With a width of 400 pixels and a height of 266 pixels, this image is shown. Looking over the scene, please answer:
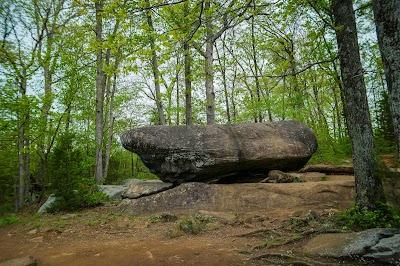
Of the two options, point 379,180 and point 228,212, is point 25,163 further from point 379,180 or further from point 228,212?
point 379,180

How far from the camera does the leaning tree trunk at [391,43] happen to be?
327 centimetres

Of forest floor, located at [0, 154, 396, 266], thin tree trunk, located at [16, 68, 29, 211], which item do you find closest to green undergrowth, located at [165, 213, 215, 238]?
forest floor, located at [0, 154, 396, 266]

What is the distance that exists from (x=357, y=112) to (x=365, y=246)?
9.75 feet

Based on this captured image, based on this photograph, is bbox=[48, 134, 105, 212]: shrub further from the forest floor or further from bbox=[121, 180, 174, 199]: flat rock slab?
bbox=[121, 180, 174, 199]: flat rock slab

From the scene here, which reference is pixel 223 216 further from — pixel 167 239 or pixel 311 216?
pixel 311 216

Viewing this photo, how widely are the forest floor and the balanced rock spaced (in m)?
2.06

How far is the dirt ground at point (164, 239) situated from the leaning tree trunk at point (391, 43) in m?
2.40

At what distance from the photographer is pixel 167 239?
19.5 ft

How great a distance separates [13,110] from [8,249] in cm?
631

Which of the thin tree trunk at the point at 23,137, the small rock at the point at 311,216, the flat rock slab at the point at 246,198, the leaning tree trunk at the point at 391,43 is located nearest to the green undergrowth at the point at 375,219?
the small rock at the point at 311,216

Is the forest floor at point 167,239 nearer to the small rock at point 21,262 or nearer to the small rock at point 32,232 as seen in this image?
the small rock at point 32,232

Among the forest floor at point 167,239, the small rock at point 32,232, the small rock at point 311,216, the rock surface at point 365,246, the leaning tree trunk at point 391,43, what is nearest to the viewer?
the leaning tree trunk at point 391,43

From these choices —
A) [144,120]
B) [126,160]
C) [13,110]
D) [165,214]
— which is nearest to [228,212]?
[165,214]

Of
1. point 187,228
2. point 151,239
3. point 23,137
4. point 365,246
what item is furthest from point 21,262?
point 23,137
